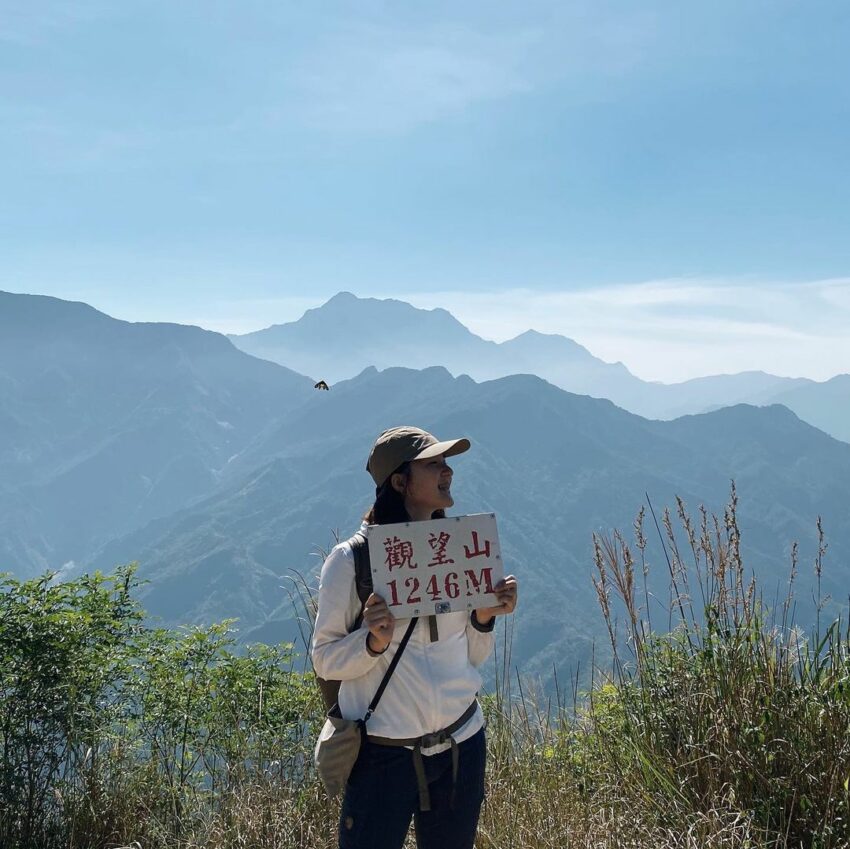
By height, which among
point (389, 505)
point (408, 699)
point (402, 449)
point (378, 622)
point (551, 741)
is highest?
point (402, 449)

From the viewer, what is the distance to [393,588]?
214 cm

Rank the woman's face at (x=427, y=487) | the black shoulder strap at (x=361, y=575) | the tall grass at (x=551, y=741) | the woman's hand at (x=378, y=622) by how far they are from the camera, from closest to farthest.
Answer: the woman's hand at (x=378, y=622), the black shoulder strap at (x=361, y=575), the woman's face at (x=427, y=487), the tall grass at (x=551, y=741)

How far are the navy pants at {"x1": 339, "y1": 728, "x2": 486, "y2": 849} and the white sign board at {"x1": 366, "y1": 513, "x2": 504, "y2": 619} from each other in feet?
1.30

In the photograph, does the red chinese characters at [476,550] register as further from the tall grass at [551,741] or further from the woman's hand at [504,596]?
the tall grass at [551,741]

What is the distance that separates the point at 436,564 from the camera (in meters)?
2.20

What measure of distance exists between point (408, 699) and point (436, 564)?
368mm

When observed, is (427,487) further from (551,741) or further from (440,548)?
(551,741)

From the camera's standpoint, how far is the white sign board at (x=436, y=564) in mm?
2141

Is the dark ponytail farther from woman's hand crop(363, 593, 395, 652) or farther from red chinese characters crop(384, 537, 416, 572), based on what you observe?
woman's hand crop(363, 593, 395, 652)

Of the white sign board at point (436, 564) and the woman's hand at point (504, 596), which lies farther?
the woman's hand at point (504, 596)

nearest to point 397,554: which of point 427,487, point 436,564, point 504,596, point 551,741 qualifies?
point 436,564

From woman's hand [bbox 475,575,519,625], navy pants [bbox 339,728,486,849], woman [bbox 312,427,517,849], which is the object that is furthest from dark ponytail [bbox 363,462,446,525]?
navy pants [bbox 339,728,486,849]

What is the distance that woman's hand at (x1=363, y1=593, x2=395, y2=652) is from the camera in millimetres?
2061

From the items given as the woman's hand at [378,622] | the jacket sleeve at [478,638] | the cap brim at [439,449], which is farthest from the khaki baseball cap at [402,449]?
the jacket sleeve at [478,638]
